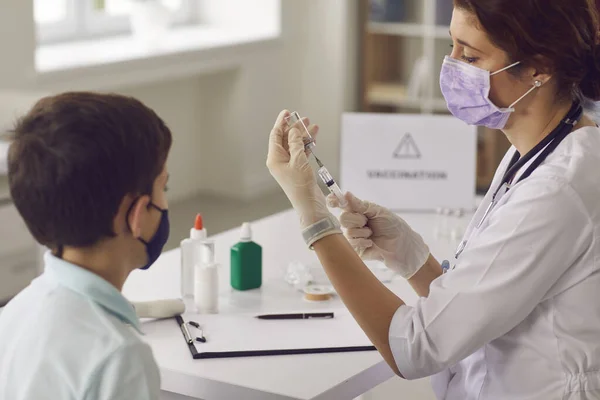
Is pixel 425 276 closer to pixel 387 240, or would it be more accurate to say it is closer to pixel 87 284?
pixel 387 240

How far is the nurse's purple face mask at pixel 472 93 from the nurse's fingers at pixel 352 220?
0.27 metres

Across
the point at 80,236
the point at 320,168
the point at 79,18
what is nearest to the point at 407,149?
the point at 320,168

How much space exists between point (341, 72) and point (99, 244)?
4.59m

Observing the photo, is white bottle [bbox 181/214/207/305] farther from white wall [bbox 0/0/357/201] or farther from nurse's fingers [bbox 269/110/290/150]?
white wall [bbox 0/0/357/201]

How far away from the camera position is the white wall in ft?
17.4

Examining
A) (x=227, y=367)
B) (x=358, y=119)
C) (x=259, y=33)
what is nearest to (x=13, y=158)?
(x=227, y=367)

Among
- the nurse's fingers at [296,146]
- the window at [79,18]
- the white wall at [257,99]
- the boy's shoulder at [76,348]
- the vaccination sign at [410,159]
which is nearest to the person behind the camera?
the boy's shoulder at [76,348]

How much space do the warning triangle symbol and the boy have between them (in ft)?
5.10

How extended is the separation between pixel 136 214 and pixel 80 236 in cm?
8

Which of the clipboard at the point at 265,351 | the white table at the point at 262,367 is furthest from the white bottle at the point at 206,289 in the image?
the clipboard at the point at 265,351

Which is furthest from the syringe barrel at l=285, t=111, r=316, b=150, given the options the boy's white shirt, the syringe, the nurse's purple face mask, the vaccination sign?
the vaccination sign

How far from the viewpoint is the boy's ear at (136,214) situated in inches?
47.6

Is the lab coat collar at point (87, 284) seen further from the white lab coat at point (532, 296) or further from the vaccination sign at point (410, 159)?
the vaccination sign at point (410, 159)

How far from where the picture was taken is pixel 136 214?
47.5 inches
